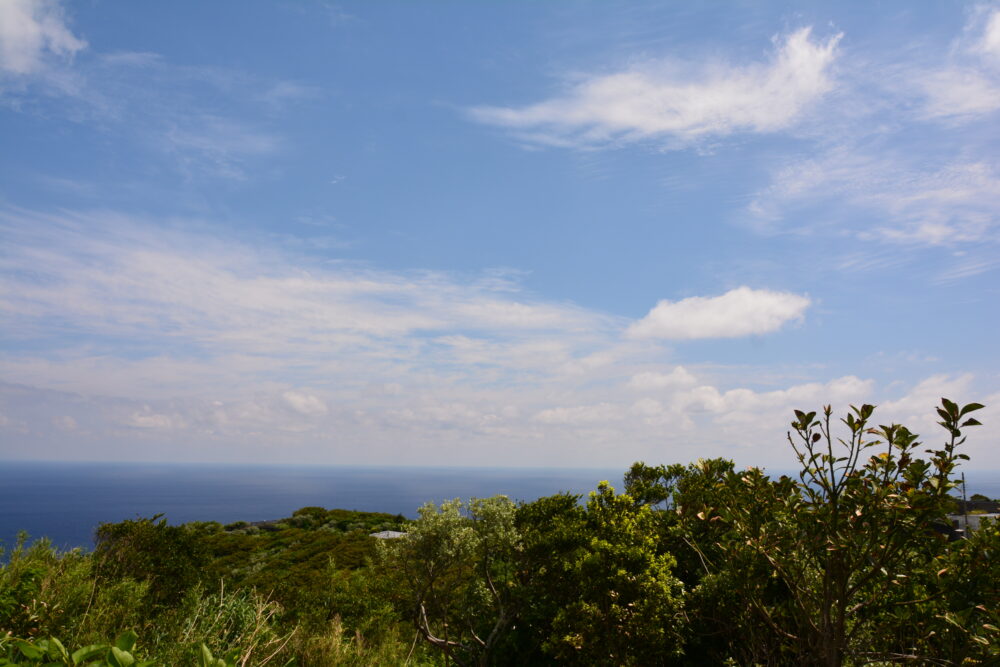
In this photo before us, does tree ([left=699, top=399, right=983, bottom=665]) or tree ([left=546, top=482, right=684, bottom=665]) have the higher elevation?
tree ([left=699, top=399, right=983, bottom=665])

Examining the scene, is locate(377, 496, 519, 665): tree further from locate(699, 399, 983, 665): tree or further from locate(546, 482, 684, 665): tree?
locate(699, 399, 983, 665): tree

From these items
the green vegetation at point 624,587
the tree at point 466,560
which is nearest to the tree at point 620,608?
the green vegetation at point 624,587

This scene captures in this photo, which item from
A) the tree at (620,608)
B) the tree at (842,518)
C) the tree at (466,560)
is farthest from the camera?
the tree at (466,560)

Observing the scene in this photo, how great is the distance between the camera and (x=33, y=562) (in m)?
8.65

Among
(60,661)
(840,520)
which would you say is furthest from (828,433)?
(60,661)

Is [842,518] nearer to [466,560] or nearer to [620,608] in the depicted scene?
[620,608]

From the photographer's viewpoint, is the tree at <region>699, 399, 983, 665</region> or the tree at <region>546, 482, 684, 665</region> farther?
the tree at <region>546, 482, 684, 665</region>

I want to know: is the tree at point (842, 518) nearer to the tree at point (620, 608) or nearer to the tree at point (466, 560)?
the tree at point (620, 608)

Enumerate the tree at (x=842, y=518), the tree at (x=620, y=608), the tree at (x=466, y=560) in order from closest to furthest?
the tree at (x=842, y=518) < the tree at (x=620, y=608) < the tree at (x=466, y=560)

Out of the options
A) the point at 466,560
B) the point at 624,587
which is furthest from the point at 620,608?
the point at 466,560

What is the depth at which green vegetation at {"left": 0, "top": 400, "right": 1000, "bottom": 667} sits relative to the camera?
18.8 ft

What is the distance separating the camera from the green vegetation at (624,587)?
5.73 metres

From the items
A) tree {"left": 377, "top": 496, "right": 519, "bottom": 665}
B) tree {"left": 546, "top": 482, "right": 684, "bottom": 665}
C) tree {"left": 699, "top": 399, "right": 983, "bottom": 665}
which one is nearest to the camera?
tree {"left": 699, "top": 399, "right": 983, "bottom": 665}

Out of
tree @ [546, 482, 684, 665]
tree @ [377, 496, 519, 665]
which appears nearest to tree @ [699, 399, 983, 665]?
tree @ [546, 482, 684, 665]
